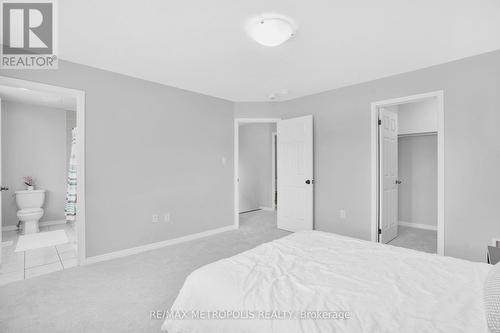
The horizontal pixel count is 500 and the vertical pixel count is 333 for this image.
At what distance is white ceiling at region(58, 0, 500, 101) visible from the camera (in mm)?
1819

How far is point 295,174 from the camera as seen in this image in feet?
13.8

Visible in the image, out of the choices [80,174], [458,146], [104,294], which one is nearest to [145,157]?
[80,174]

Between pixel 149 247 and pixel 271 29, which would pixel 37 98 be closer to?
pixel 149 247

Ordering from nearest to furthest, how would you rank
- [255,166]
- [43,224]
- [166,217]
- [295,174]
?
[166,217] → [295,174] → [43,224] → [255,166]

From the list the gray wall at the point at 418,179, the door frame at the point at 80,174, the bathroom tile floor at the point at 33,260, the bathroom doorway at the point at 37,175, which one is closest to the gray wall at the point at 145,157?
the door frame at the point at 80,174

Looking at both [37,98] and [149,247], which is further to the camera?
[37,98]

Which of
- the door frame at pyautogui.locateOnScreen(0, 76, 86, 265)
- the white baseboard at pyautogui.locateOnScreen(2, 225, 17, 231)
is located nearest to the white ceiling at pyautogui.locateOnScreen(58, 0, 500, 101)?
the door frame at pyautogui.locateOnScreen(0, 76, 86, 265)

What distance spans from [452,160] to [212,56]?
2.98 meters

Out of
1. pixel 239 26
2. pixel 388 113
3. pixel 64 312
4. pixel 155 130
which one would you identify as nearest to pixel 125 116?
pixel 155 130

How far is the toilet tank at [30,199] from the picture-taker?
417 cm

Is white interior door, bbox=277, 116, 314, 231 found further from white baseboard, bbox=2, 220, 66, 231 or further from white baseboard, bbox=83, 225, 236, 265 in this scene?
white baseboard, bbox=2, 220, 66, 231

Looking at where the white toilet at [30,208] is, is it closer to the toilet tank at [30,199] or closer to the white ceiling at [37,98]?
the toilet tank at [30,199]

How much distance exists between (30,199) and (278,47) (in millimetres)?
4919

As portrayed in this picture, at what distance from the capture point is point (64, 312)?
190 cm
